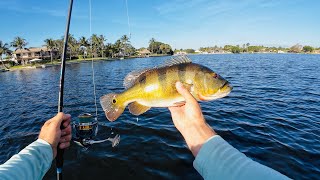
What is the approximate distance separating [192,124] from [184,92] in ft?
1.78

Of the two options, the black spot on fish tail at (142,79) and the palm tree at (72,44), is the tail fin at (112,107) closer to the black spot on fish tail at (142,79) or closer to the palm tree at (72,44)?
the black spot on fish tail at (142,79)

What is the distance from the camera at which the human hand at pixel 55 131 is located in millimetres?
3043

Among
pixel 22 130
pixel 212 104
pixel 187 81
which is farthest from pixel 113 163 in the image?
pixel 212 104

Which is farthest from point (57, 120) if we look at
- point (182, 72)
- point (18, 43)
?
point (18, 43)

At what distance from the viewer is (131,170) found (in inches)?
330

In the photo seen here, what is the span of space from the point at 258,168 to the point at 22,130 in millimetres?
14776

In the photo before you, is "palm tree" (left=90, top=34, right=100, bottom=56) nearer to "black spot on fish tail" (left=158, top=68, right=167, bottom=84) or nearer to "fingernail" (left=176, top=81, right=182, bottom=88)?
"black spot on fish tail" (left=158, top=68, right=167, bottom=84)

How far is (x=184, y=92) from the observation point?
3035 mm

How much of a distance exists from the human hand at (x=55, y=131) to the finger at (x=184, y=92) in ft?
5.43

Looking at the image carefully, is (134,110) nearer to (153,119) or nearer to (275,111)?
(153,119)

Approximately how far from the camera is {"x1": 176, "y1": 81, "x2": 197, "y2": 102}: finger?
→ 9.54 ft

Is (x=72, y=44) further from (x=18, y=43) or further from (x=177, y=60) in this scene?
(x=177, y=60)

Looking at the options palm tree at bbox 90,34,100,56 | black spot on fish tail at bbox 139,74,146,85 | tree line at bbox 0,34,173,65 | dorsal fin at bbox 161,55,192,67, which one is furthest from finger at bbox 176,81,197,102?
palm tree at bbox 90,34,100,56

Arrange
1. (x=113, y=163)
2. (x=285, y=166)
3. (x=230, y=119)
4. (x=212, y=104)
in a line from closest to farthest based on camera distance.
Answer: (x=285, y=166)
(x=113, y=163)
(x=230, y=119)
(x=212, y=104)
